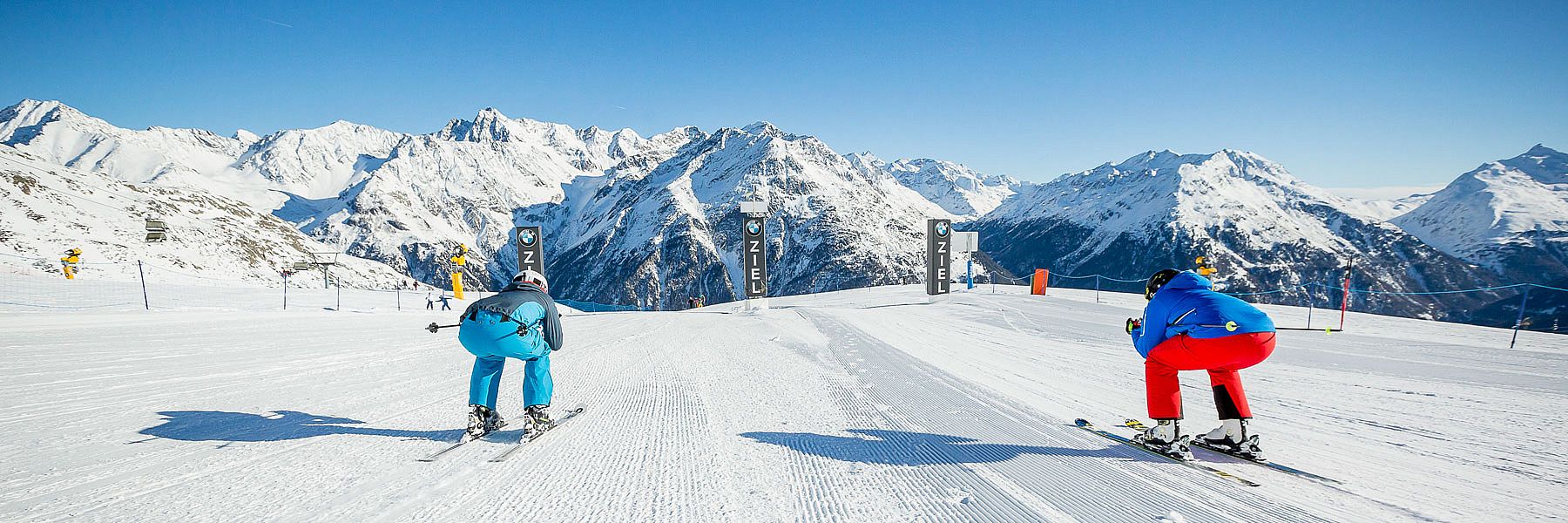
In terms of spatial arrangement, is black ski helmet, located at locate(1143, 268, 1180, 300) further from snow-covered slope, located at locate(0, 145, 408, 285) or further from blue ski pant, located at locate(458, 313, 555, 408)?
snow-covered slope, located at locate(0, 145, 408, 285)

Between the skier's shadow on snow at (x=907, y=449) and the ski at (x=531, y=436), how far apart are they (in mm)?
1728

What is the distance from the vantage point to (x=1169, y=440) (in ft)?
13.8

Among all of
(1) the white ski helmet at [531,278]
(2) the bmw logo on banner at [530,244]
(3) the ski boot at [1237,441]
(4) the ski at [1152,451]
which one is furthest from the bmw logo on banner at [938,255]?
(1) the white ski helmet at [531,278]

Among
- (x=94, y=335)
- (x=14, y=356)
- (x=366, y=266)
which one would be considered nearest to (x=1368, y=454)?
(x=14, y=356)

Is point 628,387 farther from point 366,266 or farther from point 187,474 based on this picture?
point 366,266

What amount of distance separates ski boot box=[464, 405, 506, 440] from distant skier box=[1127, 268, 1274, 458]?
5266mm

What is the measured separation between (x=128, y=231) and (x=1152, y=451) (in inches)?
4087

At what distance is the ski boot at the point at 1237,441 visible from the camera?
4125 millimetres

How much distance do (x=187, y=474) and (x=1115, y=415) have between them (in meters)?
7.59

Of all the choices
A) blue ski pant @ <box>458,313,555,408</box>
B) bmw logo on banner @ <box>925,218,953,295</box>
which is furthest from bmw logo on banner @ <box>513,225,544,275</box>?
blue ski pant @ <box>458,313,555,408</box>

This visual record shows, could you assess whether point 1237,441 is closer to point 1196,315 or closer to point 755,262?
point 1196,315

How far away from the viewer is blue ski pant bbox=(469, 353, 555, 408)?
4.55m

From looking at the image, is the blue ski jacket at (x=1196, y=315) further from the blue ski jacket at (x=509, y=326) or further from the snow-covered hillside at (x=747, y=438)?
the blue ski jacket at (x=509, y=326)

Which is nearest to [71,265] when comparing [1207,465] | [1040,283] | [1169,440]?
[1169,440]
